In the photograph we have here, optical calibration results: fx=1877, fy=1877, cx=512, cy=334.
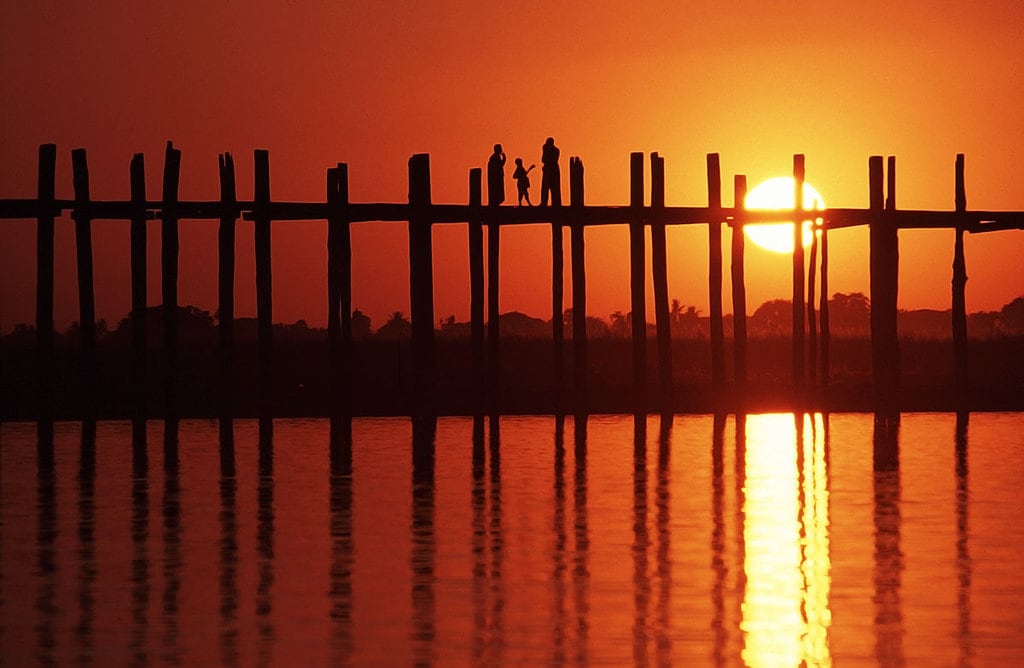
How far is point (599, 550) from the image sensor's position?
34.5 feet

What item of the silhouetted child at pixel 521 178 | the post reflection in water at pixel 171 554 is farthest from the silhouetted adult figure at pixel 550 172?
the post reflection in water at pixel 171 554

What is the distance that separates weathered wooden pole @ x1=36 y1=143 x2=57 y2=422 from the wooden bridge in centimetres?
2

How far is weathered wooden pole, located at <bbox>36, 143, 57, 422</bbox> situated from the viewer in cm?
1998

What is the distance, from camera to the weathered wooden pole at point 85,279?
20.2 metres

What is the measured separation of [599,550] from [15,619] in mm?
3490

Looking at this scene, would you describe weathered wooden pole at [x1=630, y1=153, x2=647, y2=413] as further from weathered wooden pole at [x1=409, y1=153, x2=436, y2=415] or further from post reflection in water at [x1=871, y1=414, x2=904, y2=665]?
post reflection in water at [x1=871, y1=414, x2=904, y2=665]

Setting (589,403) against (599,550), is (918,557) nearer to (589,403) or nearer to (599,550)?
(599,550)

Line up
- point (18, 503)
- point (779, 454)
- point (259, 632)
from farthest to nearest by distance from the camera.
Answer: point (779, 454) → point (18, 503) → point (259, 632)

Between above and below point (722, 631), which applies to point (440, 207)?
above

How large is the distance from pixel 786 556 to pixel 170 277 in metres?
11.7

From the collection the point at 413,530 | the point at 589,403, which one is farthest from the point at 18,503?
the point at 589,403

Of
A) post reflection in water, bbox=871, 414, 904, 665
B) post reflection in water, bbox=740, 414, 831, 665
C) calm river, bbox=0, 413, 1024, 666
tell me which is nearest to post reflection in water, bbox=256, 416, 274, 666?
calm river, bbox=0, 413, 1024, 666

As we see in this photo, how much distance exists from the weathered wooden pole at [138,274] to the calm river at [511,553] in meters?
1.95

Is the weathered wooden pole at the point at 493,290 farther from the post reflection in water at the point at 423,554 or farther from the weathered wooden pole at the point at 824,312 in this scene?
the weathered wooden pole at the point at 824,312
